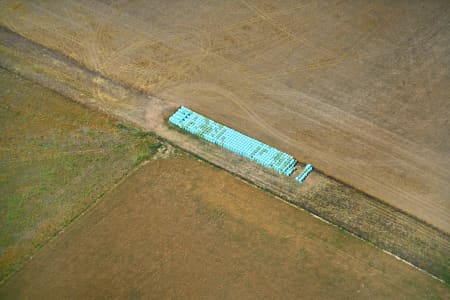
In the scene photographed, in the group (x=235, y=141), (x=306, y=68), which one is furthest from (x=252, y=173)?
(x=306, y=68)

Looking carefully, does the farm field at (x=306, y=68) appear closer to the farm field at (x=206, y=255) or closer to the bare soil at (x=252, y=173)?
the bare soil at (x=252, y=173)

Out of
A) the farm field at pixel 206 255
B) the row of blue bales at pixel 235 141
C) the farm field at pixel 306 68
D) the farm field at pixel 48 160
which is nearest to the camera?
the farm field at pixel 206 255

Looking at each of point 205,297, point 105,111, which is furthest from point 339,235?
point 105,111

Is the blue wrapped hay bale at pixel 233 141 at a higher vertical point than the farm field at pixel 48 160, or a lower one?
higher

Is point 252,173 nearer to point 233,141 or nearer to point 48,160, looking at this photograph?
point 233,141

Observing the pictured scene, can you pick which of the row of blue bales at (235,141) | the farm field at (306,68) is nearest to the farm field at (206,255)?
the row of blue bales at (235,141)

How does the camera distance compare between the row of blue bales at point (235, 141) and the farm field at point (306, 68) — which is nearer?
the row of blue bales at point (235, 141)

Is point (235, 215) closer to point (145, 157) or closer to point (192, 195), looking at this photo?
point (192, 195)
